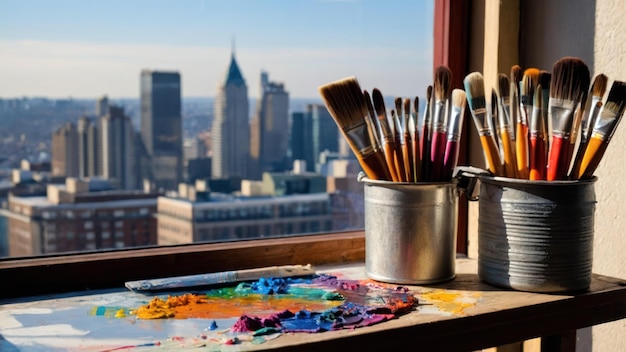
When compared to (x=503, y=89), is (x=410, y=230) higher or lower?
lower

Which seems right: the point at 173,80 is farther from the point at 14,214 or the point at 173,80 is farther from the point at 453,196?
the point at 453,196

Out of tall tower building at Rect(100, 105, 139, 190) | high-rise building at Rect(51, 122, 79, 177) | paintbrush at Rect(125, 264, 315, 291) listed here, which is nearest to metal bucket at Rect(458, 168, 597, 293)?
paintbrush at Rect(125, 264, 315, 291)

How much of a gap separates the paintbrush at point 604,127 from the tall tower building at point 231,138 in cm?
144

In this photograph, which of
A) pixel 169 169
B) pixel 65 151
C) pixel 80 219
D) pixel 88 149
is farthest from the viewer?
pixel 169 169

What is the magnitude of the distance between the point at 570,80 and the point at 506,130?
0.13m

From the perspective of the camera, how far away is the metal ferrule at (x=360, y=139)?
107 centimetres

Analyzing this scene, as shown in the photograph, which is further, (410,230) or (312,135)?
(312,135)

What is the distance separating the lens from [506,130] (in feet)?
3.51

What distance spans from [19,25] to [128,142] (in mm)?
1086

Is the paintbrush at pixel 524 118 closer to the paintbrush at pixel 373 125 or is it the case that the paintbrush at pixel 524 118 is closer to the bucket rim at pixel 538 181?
the bucket rim at pixel 538 181

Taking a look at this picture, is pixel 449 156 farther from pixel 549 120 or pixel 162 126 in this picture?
pixel 162 126

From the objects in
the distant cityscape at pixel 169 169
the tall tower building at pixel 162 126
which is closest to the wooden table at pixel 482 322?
the distant cityscape at pixel 169 169

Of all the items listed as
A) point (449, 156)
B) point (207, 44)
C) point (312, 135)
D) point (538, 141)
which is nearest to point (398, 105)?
point (449, 156)

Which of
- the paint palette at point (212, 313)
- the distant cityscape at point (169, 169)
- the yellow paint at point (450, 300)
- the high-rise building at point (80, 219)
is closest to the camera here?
the paint palette at point (212, 313)
